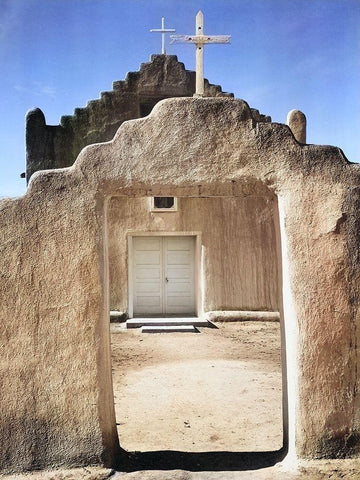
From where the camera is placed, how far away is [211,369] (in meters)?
8.22

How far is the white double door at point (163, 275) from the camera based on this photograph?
13250 mm

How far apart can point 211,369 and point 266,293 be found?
15.7 feet

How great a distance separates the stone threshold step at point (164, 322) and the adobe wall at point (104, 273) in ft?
25.2

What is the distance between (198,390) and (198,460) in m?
2.65

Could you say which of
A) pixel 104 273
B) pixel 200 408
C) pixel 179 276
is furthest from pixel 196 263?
pixel 104 273

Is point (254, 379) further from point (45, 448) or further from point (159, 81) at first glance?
point (159, 81)

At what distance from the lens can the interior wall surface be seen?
1248 cm

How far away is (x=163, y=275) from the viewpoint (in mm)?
13312

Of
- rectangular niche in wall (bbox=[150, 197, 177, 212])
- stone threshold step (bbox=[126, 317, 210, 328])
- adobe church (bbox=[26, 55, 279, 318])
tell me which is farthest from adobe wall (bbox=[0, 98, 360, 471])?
rectangular niche in wall (bbox=[150, 197, 177, 212])

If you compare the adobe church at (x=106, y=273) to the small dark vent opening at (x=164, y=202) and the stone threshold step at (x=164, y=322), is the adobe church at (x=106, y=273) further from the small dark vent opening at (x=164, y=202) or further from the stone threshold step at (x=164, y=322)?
the small dark vent opening at (x=164, y=202)

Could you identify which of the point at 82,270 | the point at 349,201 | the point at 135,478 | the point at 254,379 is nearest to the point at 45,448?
the point at 135,478

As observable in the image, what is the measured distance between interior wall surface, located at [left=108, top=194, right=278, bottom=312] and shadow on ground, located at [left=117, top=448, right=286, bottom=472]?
7.93 m

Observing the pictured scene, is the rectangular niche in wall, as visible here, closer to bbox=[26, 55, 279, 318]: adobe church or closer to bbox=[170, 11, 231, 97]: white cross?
bbox=[26, 55, 279, 318]: adobe church

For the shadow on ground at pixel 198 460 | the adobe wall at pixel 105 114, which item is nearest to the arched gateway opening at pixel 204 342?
the shadow on ground at pixel 198 460
